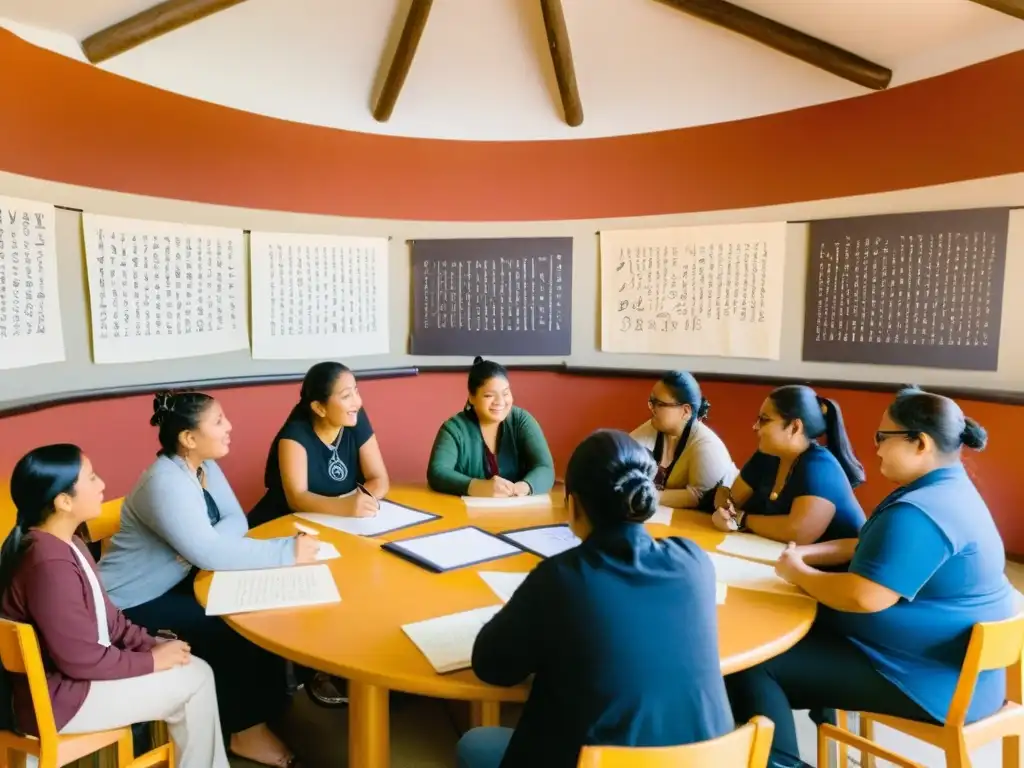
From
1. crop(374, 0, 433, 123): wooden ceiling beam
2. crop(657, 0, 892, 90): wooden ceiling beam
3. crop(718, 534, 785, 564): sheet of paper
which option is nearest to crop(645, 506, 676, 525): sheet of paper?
crop(718, 534, 785, 564): sheet of paper

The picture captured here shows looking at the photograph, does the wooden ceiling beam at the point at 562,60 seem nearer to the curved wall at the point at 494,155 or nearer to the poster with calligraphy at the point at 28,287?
the curved wall at the point at 494,155

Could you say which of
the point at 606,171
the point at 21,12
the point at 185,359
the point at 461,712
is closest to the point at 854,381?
the point at 606,171

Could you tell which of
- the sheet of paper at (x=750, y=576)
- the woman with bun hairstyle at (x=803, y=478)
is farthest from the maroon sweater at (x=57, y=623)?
the woman with bun hairstyle at (x=803, y=478)

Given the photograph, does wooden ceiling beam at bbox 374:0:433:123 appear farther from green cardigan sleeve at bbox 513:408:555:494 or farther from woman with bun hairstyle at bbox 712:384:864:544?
woman with bun hairstyle at bbox 712:384:864:544

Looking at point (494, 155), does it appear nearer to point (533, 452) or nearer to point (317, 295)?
point (317, 295)

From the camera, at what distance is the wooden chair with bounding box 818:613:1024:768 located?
1242 mm

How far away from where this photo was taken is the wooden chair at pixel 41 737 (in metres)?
1.18

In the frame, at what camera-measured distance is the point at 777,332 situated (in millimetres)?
3396

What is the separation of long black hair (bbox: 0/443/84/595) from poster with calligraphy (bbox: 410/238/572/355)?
2.58m

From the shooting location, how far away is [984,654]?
1.24 metres

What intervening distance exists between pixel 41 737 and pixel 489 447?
148 cm

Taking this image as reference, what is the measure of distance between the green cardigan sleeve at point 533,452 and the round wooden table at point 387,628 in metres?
0.71

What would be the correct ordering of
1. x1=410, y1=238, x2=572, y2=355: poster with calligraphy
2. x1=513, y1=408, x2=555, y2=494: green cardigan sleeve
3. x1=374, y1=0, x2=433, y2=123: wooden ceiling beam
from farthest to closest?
x1=410, y1=238, x2=572, y2=355: poster with calligraphy
x1=374, y1=0, x2=433, y2=123: wooden ceiling beam
x1=513, y1=408, x2=555, y2=494: green cardigan sleeve

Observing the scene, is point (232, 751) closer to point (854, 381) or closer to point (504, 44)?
point (854, 381)
